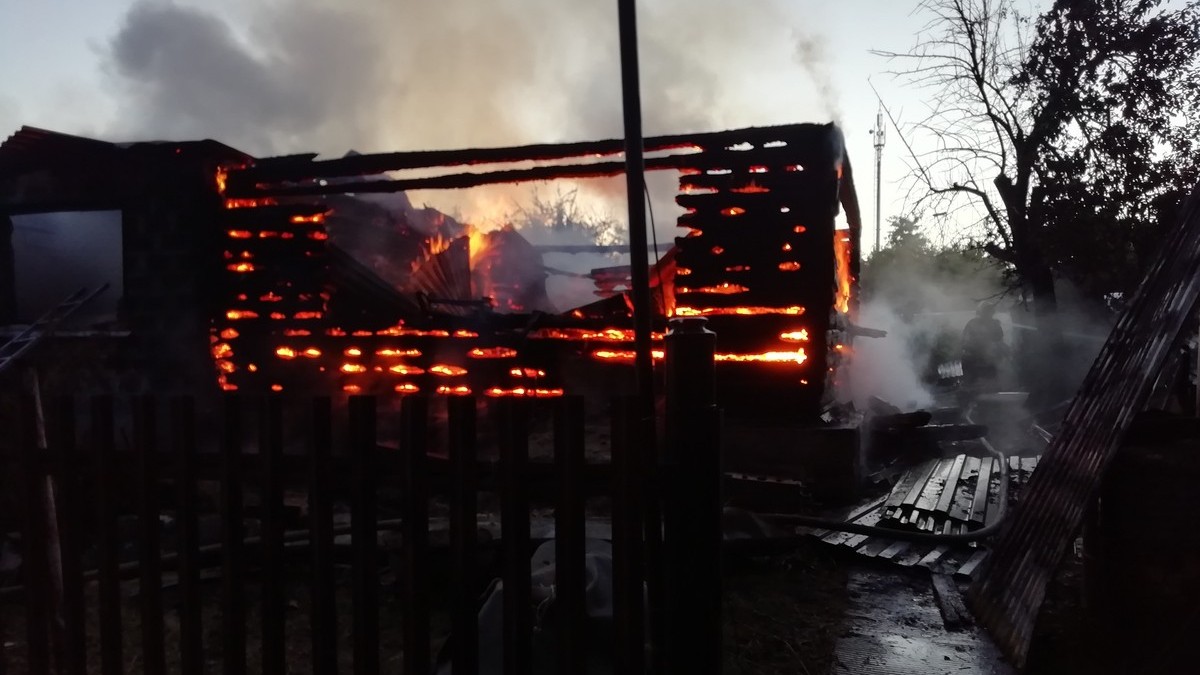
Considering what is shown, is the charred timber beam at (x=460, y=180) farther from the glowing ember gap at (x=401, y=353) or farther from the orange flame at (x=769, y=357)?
the orange flame at (x=769, y=357)

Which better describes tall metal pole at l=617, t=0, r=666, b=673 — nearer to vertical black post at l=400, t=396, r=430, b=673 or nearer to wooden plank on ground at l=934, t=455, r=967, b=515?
vertical black post at l=400, t=396, r=430, b=673

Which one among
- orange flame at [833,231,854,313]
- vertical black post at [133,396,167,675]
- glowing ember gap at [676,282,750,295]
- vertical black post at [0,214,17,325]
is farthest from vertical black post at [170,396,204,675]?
orange flame at [833,231,854,313]

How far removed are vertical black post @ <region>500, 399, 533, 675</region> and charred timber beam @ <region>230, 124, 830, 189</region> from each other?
5.95 m

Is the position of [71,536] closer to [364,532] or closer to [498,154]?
[364,532]

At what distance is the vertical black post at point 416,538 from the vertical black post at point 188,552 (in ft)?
3.45

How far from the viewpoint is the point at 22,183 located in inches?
400

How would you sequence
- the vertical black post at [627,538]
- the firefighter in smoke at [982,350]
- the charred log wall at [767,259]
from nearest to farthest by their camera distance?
1. the vertical black post at [627,538]
2. the charred log wall at [767,259]
3. the firefighter in smoke at [982,350]

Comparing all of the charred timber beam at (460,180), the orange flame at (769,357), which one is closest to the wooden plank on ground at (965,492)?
the orange flame at (769,357)

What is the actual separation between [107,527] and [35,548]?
0.54 metres

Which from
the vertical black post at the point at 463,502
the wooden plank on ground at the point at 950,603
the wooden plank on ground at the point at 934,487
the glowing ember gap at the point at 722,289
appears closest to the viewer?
the vertical black post at the point at 463,502

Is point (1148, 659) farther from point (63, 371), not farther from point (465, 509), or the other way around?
point (63, 371)

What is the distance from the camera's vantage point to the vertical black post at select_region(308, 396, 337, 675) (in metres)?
2.96

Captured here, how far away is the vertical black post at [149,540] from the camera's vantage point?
3234 mm

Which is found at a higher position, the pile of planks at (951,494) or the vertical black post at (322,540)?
the vertical black post at (322,540)
